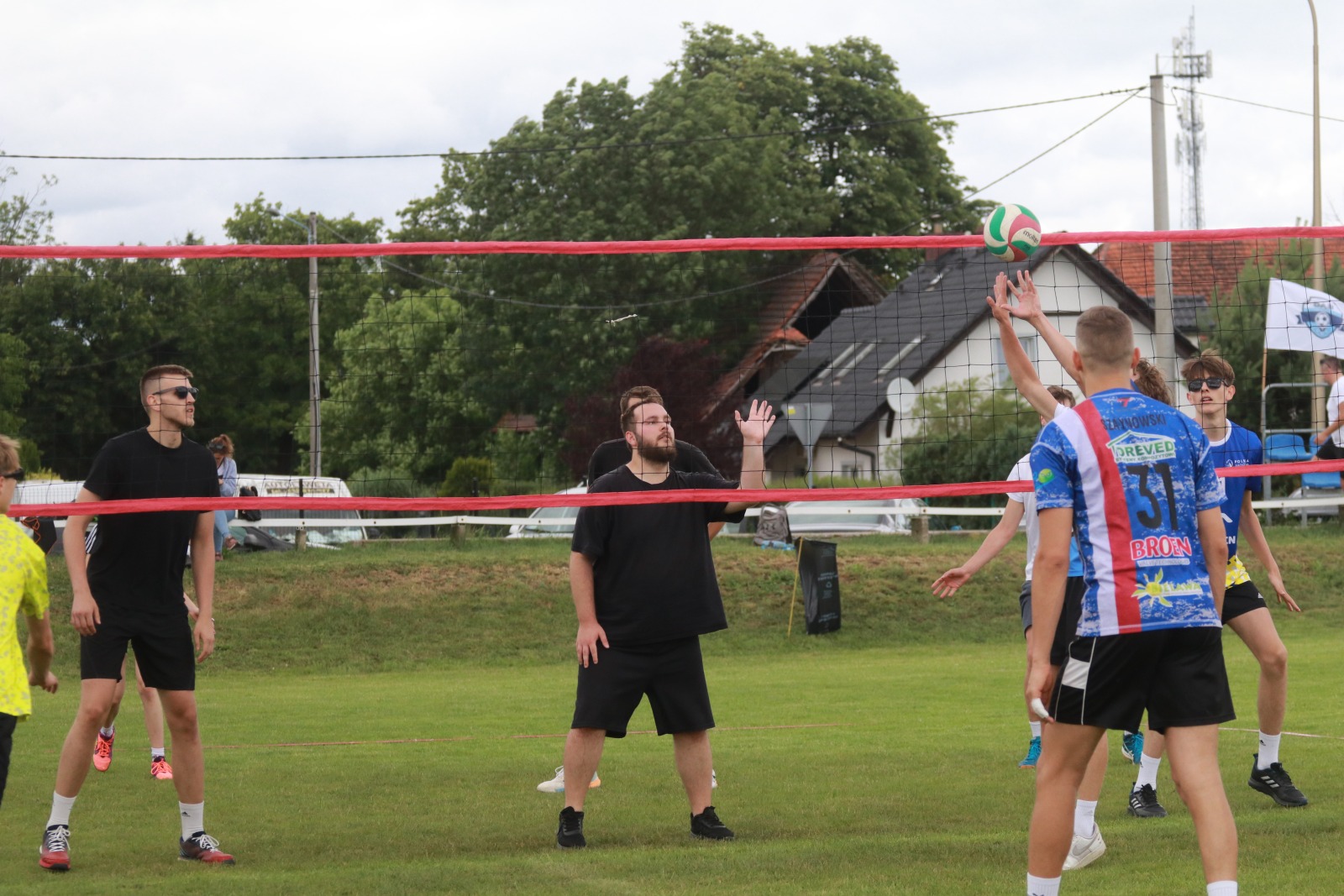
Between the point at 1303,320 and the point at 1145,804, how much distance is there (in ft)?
13.3

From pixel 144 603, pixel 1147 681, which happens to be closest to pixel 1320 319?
pixel 1147 681

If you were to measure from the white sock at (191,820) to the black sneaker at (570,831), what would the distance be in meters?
1.58

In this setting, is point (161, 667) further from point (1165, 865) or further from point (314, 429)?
point (1165, 865)

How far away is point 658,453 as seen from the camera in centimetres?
673

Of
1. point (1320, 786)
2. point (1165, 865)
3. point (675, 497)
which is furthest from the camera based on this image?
point (1320, 786)

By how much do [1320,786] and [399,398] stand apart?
16.0 meters

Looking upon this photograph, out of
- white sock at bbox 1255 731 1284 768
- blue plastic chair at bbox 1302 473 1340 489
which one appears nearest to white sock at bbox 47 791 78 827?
white sock at bbox 1255 731 1284 768

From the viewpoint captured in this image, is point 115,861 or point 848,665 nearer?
point 115,861

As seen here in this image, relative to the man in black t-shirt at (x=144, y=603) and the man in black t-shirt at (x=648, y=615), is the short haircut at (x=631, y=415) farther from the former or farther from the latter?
the man in black t-shirt at (x=144, y=603)

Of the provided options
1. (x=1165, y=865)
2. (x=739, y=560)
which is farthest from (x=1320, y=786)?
(x=739, y=560)

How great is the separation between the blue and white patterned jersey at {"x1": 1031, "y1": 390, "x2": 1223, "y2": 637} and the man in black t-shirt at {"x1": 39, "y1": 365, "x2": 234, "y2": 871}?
152 inches

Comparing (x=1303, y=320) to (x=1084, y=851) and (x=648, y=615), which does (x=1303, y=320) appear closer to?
(x=1084, y=851)

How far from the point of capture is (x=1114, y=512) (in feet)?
14.8

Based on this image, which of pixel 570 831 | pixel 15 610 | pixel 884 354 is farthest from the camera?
pixel 884 354
